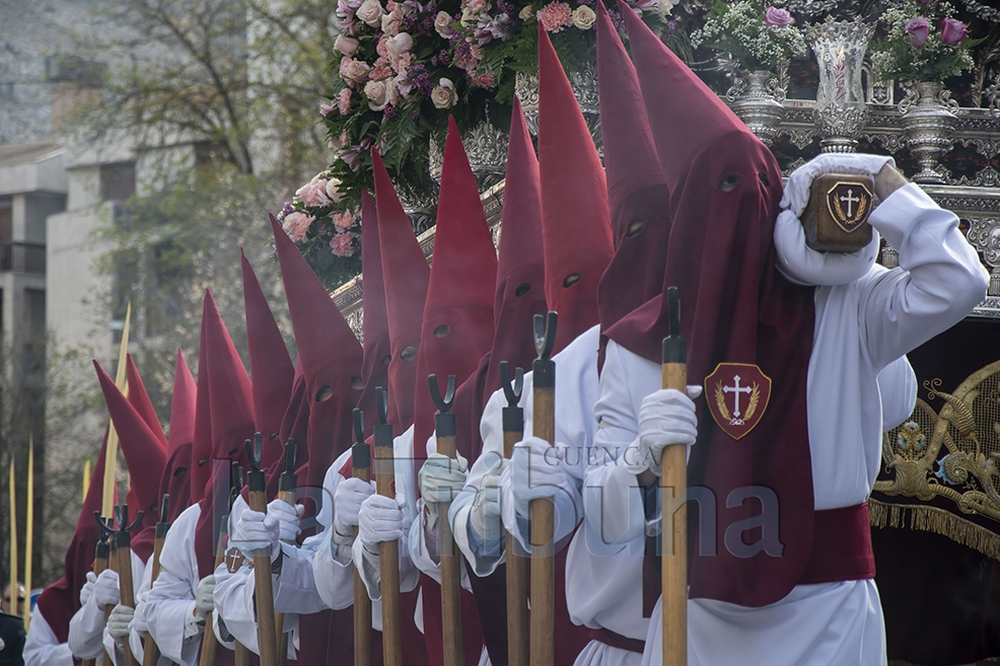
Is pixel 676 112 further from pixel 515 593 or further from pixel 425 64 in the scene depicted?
pixel 425 64

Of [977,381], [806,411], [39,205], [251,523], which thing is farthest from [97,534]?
[39,205]

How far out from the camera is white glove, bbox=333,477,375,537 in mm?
4504

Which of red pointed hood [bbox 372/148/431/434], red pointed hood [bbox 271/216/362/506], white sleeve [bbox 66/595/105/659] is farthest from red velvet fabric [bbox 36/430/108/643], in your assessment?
red pointed hood [bbox 372/148/431/434]

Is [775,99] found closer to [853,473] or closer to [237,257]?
[853,473]

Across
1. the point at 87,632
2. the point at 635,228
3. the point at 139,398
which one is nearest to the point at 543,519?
the point at 635,228

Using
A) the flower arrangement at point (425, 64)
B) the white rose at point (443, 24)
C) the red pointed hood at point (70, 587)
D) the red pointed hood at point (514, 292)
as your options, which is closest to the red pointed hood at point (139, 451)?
the red pointed hood at point (70, 587)

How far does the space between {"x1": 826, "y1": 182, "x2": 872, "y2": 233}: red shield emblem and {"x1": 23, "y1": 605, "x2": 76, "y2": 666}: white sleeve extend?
595 centimetres

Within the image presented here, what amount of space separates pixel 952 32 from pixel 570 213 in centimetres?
187

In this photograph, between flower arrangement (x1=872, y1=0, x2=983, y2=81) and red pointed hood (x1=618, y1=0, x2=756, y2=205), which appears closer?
red pointed hood (x1=618, y1=0, x2=756, y2=205)

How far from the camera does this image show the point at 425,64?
19.2ft

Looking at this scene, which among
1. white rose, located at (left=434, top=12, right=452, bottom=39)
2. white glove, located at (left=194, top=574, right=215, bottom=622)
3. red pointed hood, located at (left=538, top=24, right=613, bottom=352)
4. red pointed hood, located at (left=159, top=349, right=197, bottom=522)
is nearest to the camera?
red pointed hood, located at (left=538, top=24, right=613, bottom=352)

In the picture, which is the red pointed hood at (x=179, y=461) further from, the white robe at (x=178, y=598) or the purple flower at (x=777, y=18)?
the purple flower at (x=777, y=18)

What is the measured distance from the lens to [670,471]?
2.90m

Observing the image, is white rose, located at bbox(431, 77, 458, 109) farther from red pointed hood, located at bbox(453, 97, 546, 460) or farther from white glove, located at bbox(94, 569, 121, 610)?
white glove, located at bbox(94, 569, 121, 610)
